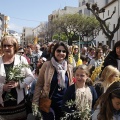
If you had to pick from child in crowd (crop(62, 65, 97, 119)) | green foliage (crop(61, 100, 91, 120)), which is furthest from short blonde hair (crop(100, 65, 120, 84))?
green foliage (crop(61, 100, 91, 120))

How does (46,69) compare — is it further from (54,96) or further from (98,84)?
(98,84)

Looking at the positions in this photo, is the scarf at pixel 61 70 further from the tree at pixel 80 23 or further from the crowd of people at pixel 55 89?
the tree at pixel 80 23

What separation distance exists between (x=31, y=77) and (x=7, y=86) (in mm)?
386

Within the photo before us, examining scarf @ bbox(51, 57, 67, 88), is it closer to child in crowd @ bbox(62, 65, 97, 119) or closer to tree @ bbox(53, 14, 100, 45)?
child in crowd @ bbox(62, 65, 97, 119)

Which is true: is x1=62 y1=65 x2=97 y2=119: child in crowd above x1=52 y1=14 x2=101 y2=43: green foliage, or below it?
below

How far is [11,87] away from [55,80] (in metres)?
0.75

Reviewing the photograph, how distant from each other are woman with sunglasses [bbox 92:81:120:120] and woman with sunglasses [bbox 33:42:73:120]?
1345 mm

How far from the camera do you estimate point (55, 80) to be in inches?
149

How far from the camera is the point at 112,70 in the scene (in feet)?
12.7

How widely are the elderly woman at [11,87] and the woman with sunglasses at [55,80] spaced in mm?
361

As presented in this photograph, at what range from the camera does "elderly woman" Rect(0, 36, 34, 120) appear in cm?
330

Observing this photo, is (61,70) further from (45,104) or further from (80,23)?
(80,23)

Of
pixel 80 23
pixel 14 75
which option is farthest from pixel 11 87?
pixel 80 23

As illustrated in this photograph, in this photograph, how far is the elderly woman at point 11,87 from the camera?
3.30m
